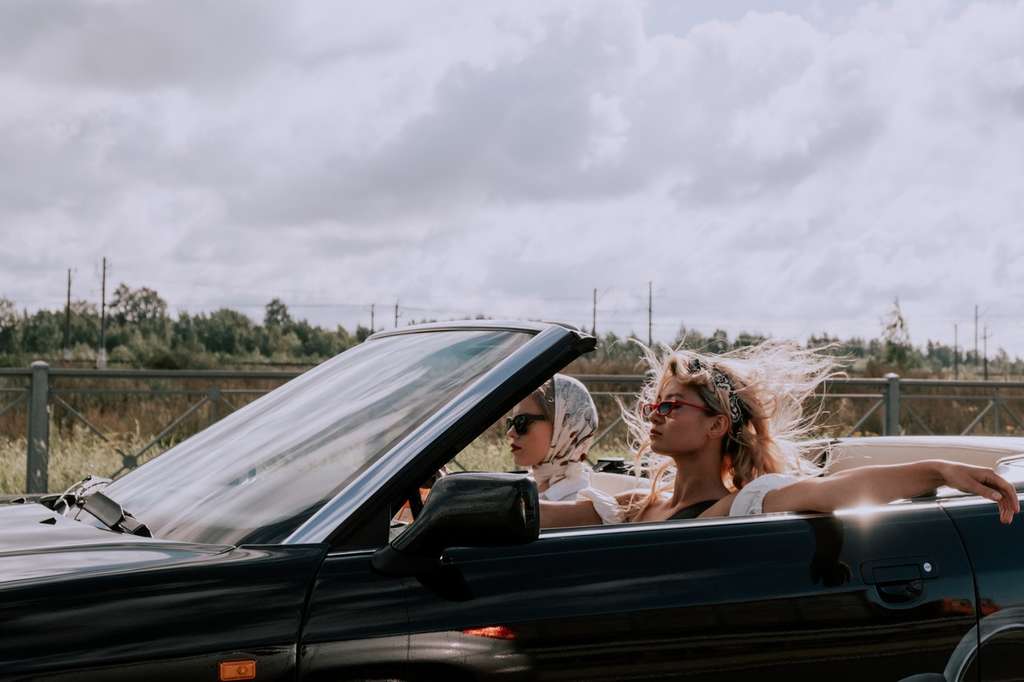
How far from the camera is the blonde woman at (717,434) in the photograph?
3.38 metres

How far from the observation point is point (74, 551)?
2.39m

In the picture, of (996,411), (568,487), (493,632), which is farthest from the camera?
(996,411)

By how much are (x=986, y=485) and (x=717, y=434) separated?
0.79 metres

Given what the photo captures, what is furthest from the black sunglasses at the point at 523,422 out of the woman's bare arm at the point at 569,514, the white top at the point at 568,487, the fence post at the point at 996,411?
the fence post at the point at 996,411

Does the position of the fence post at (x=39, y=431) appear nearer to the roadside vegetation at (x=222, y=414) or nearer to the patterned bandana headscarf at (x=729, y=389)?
the roadside vegetation at (x=222, y=414)

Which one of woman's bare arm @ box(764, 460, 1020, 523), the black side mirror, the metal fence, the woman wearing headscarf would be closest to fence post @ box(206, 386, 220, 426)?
the metal fence

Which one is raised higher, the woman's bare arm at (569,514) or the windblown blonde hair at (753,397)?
the windblown blonde hair at (753,397)

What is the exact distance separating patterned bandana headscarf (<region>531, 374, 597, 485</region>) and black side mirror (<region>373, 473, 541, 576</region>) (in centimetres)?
200

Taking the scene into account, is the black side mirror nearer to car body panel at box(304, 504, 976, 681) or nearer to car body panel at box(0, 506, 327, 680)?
car body panel at box(304, 504, 976, 681)

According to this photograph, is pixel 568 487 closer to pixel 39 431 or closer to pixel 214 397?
pixel 39 431

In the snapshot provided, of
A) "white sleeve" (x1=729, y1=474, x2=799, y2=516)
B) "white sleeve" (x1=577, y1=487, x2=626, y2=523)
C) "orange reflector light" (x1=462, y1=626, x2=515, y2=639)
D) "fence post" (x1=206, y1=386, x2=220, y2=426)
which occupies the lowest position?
"orange reflector light" (x1=462, y1=626, x2=515, y2=639)

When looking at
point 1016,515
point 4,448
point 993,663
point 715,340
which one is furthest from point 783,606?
point 4,448

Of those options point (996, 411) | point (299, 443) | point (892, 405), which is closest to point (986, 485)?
point (299, 443)

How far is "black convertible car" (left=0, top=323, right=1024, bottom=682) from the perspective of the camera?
219 centimetres
